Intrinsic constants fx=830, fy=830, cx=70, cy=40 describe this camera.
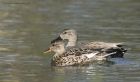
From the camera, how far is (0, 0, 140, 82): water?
44.2 feet

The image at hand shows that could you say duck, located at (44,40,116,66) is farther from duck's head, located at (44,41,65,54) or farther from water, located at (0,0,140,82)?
water, located at (0,0,140,82)

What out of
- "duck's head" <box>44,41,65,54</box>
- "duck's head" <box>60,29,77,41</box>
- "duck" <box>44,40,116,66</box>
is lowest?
"duck" <box>44,40,116,66</box>

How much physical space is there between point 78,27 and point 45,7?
3.24m

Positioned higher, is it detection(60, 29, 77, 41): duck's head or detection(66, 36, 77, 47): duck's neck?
detection(60, 29, 77, 41): duck's head

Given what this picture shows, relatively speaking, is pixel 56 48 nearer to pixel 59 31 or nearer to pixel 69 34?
pixel 69 34

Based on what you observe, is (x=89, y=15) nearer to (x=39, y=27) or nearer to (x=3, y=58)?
(x=39, y=27)

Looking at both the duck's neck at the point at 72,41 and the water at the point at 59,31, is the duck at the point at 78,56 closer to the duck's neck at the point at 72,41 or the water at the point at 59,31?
the water at the point at 59,31

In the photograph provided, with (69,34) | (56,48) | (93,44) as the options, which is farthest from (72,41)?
(56,48)

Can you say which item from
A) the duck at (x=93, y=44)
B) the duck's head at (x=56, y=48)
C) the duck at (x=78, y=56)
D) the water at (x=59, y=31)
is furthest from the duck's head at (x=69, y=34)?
the duck at (x=78, y=56)

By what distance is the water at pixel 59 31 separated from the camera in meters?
13.5

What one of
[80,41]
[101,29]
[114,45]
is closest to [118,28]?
[101,29]

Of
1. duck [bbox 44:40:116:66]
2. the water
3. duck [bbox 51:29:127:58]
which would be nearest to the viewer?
the water

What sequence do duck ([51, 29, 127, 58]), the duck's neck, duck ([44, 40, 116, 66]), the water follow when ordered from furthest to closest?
1. the duck's neck
2. duck ([51, 29, 127, 58])
3. duck ([44, 40, 116, 66])
4. the water

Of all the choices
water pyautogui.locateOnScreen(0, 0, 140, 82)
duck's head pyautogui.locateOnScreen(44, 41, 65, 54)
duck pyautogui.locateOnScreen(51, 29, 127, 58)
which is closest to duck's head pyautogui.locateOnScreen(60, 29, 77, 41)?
duck pyautogui.locateOnScreen(51, 29, 127, 58)
